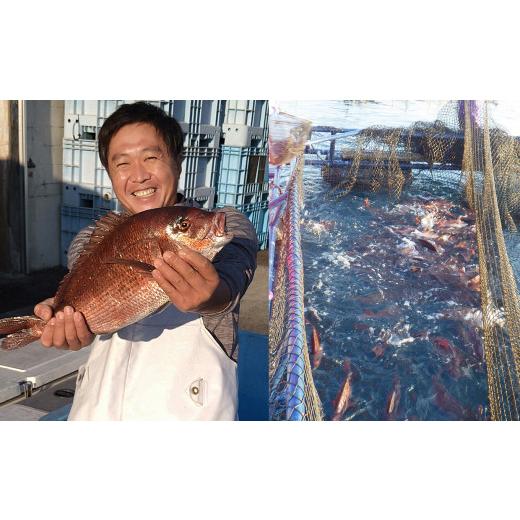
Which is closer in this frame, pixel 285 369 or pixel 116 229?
pixel 116 229

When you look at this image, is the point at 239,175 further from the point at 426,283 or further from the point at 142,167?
the point at 142,167

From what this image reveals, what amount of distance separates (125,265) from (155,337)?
29cm

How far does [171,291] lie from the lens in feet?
4.63

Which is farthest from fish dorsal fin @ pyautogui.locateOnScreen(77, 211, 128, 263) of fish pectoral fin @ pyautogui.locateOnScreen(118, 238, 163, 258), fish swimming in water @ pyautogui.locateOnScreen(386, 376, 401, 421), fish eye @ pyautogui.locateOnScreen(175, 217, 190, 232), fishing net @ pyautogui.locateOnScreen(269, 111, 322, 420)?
fish swimming in water @ pyautogui.locateOnScreen(386, 376, 401, 421)

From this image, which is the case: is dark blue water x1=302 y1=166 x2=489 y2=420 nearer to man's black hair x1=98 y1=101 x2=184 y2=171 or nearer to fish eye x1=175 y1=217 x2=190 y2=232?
man's black hair x1=98 y1=101 x2=184 y2=171

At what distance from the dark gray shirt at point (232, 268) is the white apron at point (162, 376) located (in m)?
0.04

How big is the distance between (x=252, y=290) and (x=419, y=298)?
2288 mm

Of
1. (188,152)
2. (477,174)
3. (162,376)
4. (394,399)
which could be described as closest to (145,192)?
(162,376)

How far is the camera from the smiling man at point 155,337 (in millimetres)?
1657

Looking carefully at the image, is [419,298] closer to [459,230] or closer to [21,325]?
[459,230]

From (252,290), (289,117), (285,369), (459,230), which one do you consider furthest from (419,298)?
(252,290)

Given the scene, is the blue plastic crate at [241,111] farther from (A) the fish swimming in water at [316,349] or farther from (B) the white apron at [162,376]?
(B) the white apron at [162,376]

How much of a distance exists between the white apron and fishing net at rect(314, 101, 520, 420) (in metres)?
2.43

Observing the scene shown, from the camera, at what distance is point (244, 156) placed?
5.60 metres
